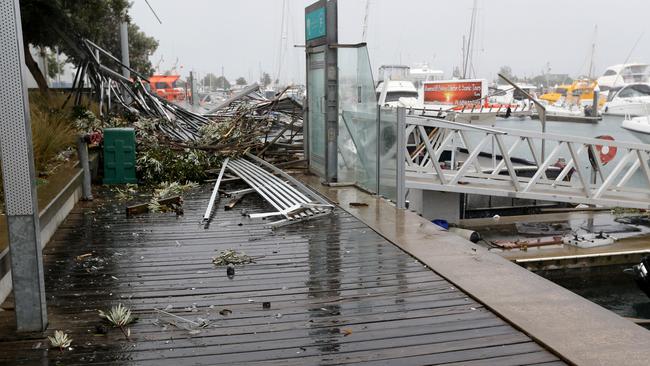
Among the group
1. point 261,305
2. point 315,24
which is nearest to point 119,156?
point 315,24

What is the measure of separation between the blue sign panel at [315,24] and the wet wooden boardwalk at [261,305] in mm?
3955

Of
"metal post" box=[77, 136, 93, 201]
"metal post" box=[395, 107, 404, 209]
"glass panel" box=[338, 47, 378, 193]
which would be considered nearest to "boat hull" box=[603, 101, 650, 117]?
"glass panel" box=[338, 47, 378, 193]

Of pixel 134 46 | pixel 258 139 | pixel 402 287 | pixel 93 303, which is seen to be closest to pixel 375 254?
pixel 402 287

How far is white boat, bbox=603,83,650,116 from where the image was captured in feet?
166

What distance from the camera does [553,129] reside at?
176ft

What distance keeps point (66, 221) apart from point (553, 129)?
51901 mm

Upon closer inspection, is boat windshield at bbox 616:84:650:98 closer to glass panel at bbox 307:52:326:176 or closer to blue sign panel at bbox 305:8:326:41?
glass panel at bbox 307:52:326:176

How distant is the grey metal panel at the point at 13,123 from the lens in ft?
12.0

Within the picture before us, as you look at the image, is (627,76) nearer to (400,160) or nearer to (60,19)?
(60,19)

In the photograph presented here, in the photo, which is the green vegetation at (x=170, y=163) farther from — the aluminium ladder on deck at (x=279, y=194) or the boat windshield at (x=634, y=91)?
the boat windshield at (x=634, y=91)

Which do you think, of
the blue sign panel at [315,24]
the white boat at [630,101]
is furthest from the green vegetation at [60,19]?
the white boat at [630,101]

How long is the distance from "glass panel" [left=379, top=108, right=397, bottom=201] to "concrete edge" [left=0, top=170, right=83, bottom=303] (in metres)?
4.35

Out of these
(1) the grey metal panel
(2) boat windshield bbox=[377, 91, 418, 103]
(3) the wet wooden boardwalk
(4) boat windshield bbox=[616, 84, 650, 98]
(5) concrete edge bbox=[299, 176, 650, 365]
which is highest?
(4) boat windshield bbox=[616, 84, 650, 98]

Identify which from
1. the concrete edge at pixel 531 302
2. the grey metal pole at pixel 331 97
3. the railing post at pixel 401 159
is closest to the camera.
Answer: the concrete edge at pixel 531 302
